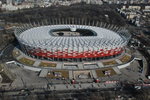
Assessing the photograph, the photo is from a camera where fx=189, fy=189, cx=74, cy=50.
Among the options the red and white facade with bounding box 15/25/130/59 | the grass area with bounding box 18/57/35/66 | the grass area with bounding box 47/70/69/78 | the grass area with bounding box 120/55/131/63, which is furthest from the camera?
the grass area with bounding box 120/55/131/63

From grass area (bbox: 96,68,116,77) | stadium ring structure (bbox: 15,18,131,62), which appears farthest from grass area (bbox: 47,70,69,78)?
grass area (bbox: 96,68,116,77)

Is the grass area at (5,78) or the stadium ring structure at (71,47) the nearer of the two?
the grass area at (5,78)

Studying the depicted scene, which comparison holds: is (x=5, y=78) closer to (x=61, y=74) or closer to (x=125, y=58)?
(x=61, y=74)

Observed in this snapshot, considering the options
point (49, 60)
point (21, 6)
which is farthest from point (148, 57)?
point (21, 6)

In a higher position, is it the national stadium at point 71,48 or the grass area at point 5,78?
the national stadium at point 71,48

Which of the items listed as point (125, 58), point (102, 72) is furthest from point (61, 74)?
point (125, 58)

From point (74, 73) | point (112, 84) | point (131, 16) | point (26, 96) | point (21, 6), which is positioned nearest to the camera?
point (26, 96)

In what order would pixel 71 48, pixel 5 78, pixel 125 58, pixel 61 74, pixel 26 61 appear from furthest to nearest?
1. pixel 125 58
2. pixel 26 61
3. pixel 71 48
4. pixel 61 74
5. pixel 5 78

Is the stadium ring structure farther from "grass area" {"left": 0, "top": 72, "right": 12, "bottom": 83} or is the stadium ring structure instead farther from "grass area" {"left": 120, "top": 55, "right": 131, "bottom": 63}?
"grass area" {"left": 0, "top": 72, "right": 12, "bottom": 83}

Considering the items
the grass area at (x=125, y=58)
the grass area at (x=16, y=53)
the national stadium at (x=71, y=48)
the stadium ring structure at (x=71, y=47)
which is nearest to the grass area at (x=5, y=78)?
the national stadium at (x=71, y=48)

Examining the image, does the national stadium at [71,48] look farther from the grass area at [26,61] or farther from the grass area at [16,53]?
the grass area at [16,53]

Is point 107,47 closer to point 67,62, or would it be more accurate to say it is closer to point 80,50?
point 80,50
